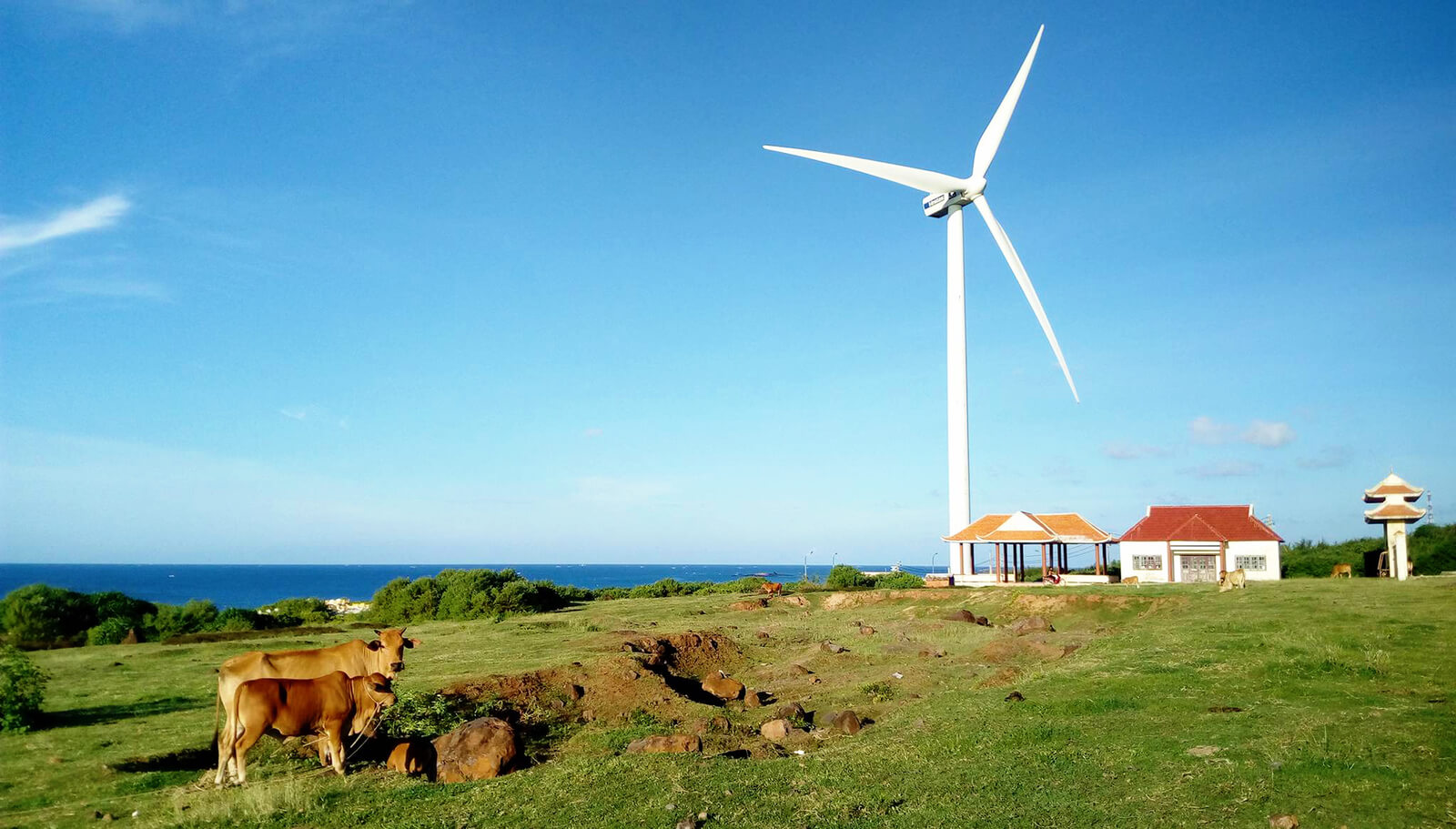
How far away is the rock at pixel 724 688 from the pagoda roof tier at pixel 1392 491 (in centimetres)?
3817

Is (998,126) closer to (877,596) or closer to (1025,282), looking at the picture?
(1025,282)

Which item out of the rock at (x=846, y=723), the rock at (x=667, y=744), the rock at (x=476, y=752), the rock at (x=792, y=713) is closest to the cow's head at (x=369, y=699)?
the rock at (x=476, y=752)

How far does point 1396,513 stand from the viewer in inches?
1601

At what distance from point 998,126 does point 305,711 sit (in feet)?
177

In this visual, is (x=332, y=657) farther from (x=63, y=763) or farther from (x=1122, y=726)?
(x=1122, y=726)

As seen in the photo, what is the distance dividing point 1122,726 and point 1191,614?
15947 millimetres

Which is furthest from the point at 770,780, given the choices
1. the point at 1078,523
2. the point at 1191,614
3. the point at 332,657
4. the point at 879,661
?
the point at 1078,523

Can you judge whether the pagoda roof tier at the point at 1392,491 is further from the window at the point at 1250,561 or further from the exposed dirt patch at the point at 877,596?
the exposed dirt patch at the point at 877,596

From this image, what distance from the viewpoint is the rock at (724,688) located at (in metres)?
22.6

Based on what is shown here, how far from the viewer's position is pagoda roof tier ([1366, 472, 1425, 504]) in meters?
41.7

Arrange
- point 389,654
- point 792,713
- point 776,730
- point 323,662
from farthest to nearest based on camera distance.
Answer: point 792,713 → point 776,730 → point 323,662 → point 389,654

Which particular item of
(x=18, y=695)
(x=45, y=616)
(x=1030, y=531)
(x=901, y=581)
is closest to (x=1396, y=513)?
(x=1030, y=531)

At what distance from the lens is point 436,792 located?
12.1 metres

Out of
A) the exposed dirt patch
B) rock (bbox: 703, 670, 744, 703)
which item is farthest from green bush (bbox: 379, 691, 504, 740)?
the exposed dirt patch
